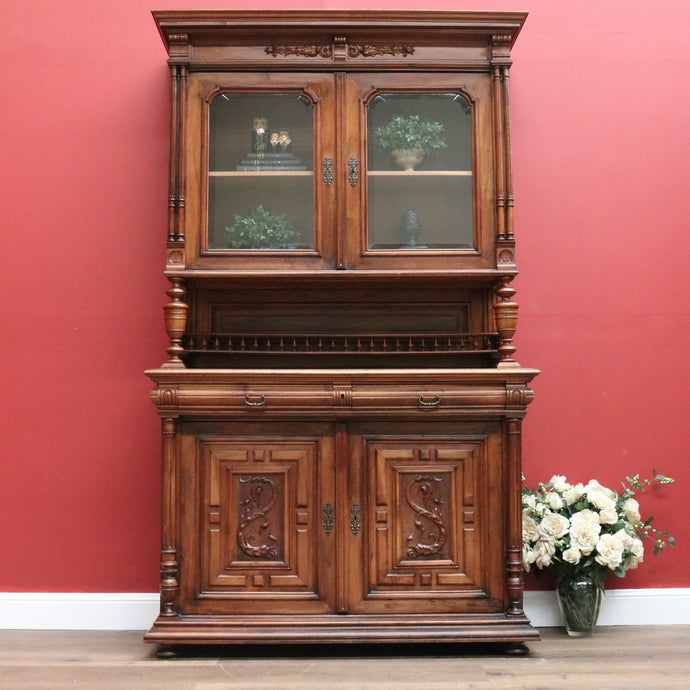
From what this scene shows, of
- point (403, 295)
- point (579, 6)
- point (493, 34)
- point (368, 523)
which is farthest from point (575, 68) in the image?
point (368, 523)

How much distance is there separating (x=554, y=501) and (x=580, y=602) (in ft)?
1.14

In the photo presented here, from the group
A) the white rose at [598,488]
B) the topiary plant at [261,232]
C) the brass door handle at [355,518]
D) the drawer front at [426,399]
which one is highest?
the topiary plant at [261,232]

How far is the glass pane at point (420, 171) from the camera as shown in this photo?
108 inches

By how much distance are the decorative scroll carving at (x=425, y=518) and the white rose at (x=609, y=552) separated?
575mm

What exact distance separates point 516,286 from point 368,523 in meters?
1.09

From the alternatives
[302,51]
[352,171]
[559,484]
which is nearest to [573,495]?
[559,484]

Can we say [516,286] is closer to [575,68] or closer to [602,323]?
[602,323]

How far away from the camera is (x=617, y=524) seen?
9.33 ft

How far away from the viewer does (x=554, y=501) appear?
113 inches

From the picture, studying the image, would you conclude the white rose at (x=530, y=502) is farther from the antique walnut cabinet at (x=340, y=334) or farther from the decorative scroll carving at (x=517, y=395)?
the decorative scroll carving at (x=517, y=395)

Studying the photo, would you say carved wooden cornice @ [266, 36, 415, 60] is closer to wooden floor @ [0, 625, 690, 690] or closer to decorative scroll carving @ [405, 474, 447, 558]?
decorative scroll carving @ [405, 474, 447, 558]

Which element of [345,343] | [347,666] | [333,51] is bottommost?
[347,666]

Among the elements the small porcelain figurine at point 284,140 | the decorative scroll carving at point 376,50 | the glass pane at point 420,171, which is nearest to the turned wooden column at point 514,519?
the glass pane at point 420,171

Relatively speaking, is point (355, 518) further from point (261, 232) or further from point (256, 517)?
point (261, 232)
